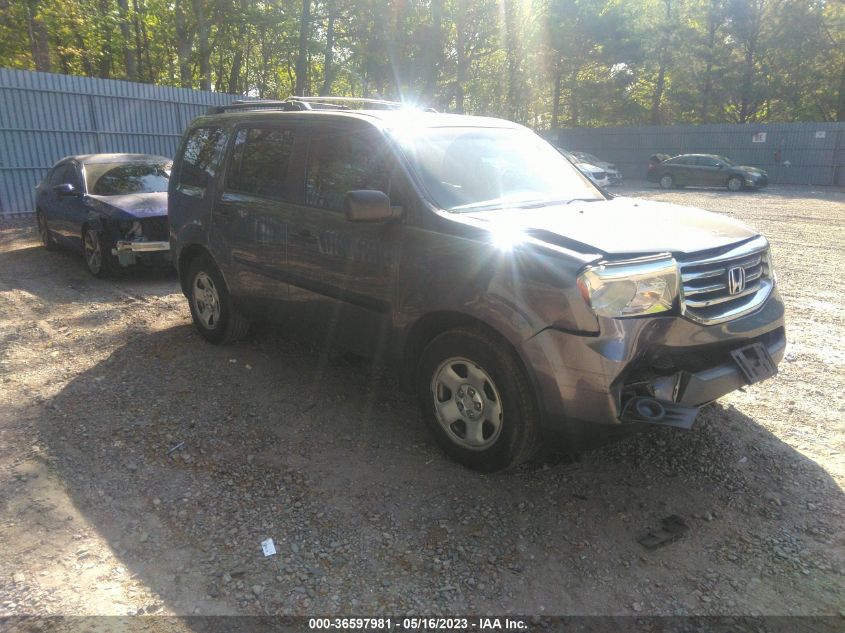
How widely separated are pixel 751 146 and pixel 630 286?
3080cm

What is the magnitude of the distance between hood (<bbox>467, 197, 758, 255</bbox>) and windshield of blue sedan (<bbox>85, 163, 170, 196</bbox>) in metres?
6.96

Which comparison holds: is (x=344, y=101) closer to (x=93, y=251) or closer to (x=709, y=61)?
(x=93, y=251)

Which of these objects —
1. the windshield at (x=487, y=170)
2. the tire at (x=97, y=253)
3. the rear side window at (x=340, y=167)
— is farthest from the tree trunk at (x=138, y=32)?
the windshield at (x=487, y=170)

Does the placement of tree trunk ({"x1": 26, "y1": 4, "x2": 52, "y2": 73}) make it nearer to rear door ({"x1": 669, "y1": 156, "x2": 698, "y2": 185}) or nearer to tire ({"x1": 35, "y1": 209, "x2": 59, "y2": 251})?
tire ({"x1": 35, "y1": 209, "x2": 59, "y2": 251})

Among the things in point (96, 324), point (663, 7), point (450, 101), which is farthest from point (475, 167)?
point (663, 7)

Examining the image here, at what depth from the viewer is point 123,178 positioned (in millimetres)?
8969

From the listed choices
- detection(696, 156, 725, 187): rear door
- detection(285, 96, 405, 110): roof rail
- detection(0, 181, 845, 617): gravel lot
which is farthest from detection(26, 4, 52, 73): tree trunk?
detection(696, 156, 725, 187): rear door

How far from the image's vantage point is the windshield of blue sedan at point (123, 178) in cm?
870

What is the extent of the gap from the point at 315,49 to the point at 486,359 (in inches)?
967

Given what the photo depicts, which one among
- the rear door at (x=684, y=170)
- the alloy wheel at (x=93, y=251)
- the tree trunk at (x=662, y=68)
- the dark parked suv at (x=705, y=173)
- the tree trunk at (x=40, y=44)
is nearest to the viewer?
the alloy wheel at (x=93, y=251)

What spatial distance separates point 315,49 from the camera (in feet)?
81.0

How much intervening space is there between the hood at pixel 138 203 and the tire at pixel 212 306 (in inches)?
112

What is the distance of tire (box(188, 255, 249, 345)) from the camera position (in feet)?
17.5

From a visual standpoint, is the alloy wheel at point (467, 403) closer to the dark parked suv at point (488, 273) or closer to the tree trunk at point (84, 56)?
the dark parked suv at point (488, 273)
